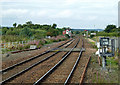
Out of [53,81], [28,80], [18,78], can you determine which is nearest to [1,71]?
[18,78]

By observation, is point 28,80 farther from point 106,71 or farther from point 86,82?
point 106,71

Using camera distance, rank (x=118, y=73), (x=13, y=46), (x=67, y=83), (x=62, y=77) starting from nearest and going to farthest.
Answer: (x=67, y=83)
(x=62, y=77)
(x=118, y=73)
(x=13, y=46)

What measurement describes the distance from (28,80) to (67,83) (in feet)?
6.57

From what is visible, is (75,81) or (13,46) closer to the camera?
(75,81)

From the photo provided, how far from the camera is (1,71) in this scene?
397 inches

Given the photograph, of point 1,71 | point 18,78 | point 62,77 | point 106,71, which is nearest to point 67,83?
point 62,77

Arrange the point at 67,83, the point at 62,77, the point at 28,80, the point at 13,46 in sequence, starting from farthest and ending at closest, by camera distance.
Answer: the point at 13,46 < the point at 62,77 < the point at 28,80 < the point at 67,83

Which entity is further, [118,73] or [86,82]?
[118,73]

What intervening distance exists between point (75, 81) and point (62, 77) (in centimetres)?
100

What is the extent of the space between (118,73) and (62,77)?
3.35 meters

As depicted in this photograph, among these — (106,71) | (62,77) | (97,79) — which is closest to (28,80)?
(62,77)

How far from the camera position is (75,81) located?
808 cm

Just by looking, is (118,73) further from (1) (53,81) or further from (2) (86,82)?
(1) (53,81)

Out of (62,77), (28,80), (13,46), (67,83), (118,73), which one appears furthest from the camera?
(13,46)
